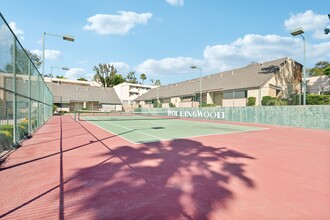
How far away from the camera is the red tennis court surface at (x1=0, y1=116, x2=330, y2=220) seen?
325 cm

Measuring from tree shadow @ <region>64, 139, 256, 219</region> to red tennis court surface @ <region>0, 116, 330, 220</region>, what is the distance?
0.02 meters

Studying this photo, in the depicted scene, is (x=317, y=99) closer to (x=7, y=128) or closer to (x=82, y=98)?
(x=7, y=128)

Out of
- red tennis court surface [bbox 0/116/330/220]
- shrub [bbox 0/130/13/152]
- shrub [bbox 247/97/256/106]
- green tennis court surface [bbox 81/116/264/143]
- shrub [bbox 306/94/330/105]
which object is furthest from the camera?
shrub [bbox 247/97/256/106]

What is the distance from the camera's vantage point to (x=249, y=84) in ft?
94.7

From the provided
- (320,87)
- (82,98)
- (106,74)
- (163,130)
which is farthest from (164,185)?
(106,74)

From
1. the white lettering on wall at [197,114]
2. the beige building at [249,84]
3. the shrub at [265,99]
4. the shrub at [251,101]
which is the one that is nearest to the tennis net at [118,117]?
the white lettering on wall at [197,114]

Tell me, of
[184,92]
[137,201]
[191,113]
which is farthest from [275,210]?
[184,92]

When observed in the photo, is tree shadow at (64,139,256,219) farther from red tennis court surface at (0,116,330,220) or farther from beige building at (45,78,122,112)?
beige building at (45,78,122,112)

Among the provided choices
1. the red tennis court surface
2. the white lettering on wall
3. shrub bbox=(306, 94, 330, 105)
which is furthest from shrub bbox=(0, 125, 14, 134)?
shrub bbox=(306, 94, 330, 105)

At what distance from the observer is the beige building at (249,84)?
2692cm

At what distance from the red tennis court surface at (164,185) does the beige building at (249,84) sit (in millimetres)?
18672

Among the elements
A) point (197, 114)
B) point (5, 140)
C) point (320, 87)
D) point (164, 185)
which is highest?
point (320, 87)

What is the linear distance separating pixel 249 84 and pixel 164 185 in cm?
2779

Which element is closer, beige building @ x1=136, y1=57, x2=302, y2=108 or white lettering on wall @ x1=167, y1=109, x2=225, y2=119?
white lettering on wall @ x1=167, y1=109, x2=225, y2=119
